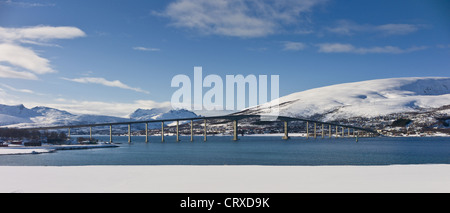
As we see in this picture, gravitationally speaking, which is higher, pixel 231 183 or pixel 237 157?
pixel 231 183

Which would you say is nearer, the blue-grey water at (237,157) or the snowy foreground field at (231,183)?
the snowy foreground field at (231,183)

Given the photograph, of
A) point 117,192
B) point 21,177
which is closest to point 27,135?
point 21,177

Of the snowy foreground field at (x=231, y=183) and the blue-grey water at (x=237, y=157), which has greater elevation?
the snowy foreground field at (x=231, y=183)

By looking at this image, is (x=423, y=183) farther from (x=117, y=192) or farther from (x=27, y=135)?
(x=27, y=135)

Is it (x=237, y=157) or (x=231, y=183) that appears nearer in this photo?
(x=231, y=183)

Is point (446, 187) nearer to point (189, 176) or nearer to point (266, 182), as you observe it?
point (266, 182)

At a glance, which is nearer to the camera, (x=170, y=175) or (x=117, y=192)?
(x=117, y=192)

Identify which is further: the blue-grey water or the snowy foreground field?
the blue-grey water

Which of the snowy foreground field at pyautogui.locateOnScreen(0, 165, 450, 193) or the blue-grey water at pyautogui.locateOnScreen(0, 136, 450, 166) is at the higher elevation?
the snowy foreground field at pyautogui.locateOnScreen(0, 165, 450, 193)

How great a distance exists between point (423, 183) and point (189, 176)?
52.3ft
